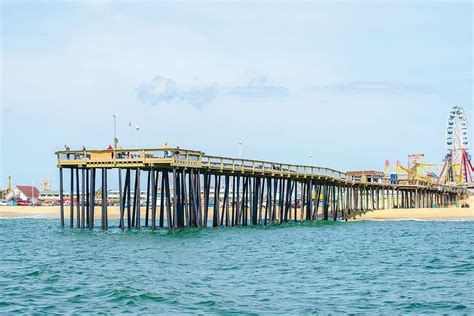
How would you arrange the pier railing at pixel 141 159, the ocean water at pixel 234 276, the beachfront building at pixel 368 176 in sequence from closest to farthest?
the ocean water at pixel 234 276, the pier railing at pixel 141 159, the beachfront building at pixel 368 176

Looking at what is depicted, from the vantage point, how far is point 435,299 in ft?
84.1

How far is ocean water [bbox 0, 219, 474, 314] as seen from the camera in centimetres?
2448

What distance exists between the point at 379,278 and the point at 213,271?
6661 mm

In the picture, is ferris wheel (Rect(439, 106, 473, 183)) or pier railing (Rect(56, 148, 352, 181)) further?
ferris wheel (Rect(439, 106, 473, 183))

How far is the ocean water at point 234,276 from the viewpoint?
24.5 m

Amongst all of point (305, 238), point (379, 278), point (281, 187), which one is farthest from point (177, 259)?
point (281, 187)

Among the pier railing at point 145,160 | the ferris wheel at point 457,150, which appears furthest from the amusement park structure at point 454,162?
the pier railing at point 145,160

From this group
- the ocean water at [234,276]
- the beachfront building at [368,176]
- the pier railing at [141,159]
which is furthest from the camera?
the beachfront building at [368,176]

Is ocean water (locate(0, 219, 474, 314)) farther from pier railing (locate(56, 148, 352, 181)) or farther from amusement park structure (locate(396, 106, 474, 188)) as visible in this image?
amusement park structure (locate(396, 106, 474, 188))

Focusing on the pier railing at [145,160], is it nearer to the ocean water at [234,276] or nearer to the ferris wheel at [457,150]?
the ocean water at [234,276]

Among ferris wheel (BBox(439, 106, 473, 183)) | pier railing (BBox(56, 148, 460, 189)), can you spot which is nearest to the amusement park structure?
ferris wheel (BBox(439, 106, 473, 183))

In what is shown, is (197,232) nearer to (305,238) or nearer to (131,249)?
(305,238)

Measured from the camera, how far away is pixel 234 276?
101 feet

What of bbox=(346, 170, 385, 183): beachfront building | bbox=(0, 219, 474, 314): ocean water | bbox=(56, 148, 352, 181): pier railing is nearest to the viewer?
bbox=(0, 219, 474, 314): ocean water
